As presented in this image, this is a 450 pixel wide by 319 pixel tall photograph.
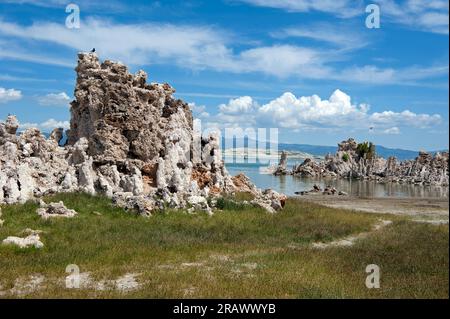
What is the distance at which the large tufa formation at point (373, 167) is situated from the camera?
391 feet

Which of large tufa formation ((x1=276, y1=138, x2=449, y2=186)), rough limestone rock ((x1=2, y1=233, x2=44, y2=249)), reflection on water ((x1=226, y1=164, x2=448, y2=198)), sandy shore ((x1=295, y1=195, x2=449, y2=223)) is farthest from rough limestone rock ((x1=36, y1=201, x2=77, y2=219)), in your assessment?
large tufa formation ((x1=276, y1=138, x2=449, y2=186))

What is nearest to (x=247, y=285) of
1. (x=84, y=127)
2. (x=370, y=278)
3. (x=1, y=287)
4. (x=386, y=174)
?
(x=370, y=278)

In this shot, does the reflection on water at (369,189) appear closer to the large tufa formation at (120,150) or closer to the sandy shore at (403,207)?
the sandy shore at (403,207)

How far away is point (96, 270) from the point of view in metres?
16.9

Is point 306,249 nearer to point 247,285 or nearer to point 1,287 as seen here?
point 247,285

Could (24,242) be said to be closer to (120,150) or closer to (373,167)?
(120,150)

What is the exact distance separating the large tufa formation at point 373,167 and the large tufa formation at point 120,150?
82.1 metres

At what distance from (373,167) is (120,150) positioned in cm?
11213

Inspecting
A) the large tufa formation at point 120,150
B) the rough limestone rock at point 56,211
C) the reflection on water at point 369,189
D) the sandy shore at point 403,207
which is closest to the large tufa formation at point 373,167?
the reflection on water at point 369,189

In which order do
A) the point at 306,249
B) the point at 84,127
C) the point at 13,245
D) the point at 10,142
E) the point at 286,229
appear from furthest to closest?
the point at 84,127
the point at 10,142
the point at 286,229
the point at 306,249
the point at 13,245

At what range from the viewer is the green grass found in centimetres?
1445

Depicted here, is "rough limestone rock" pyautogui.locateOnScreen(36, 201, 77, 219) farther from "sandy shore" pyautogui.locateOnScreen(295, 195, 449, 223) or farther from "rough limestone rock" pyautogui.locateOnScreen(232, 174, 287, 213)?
"sandy shore" pyautogui.locateOnScreen(295, 195, 449, 223)

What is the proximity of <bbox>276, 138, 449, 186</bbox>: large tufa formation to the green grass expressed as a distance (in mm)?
93441
